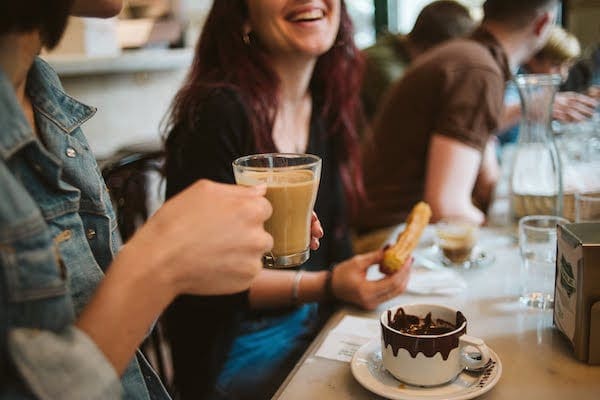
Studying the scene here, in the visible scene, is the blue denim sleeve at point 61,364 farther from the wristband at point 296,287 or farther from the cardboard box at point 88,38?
the cardboard box at point 88,38

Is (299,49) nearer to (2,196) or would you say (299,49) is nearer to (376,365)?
(376,365)

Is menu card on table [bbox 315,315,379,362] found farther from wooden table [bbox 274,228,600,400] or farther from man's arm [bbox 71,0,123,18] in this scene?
man's arm [bbox 71,0,123,18]

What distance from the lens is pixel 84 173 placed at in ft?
2.82

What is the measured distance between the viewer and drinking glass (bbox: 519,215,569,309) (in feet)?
3.78

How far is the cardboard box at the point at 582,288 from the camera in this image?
2.91 feet

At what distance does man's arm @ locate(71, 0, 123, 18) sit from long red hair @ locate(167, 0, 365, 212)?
0.53 m

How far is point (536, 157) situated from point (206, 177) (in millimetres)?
889

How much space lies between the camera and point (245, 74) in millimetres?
1457

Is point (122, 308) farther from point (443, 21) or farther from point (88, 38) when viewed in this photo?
point (443, 21)

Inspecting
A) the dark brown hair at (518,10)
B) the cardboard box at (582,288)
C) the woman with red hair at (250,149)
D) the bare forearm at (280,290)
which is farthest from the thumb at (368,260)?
the dark brown hair at (518,10)

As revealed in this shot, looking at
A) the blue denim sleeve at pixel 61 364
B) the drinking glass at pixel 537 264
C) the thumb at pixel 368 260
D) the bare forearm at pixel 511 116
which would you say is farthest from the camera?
the bare forearm at pixel 511 116

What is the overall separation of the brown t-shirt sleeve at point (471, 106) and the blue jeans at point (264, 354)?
2.55 feet

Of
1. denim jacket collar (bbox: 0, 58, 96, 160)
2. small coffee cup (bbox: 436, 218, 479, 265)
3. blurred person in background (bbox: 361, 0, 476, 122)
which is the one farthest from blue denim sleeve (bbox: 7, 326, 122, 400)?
blurred person in background (bbox: 361, 0, 476, 122)

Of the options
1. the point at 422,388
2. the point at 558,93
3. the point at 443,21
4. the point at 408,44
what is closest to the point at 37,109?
the point at 422,388
